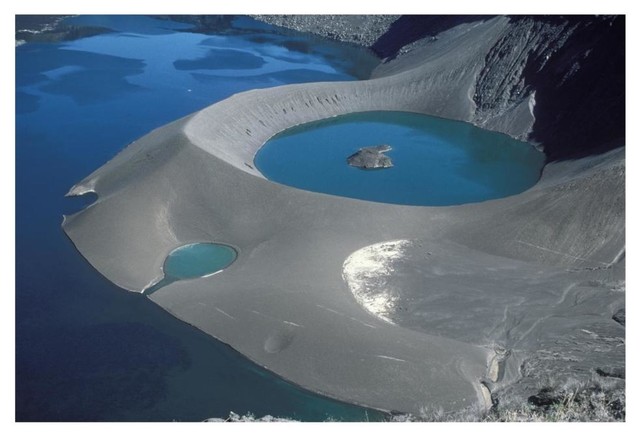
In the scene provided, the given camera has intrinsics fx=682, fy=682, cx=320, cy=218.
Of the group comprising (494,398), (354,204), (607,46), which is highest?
(607,46)

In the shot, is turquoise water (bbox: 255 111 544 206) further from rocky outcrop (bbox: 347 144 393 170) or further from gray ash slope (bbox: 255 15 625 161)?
gray ash slope (bbox: 255 15 625 161)

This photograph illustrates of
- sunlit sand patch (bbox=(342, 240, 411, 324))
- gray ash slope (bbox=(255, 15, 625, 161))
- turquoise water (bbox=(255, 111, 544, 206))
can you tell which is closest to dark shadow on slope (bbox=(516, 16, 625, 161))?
gray ash slope (bbox=(255, 15, 625, 161))

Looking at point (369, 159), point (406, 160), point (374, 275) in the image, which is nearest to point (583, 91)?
point (406, 160)

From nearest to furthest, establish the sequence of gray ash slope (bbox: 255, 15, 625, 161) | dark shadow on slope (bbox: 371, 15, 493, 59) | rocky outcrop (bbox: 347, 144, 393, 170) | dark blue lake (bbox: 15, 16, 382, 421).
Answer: dark blue lake (bbox: 15, 16, 382, 421) < gray ash slope (bbox: 255, 15, 625, 161) < rocky outcrop (bbox: 347, 144, 393, 170) < dark shadow on slope (bbox: 371, 15, 493, 59)

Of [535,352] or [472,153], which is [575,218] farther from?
[472,153]

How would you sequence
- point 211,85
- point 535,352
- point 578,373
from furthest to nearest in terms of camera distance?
point 211,85 < point 535,352 < point 578,373

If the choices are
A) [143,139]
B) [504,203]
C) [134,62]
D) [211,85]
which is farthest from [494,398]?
[134,62]

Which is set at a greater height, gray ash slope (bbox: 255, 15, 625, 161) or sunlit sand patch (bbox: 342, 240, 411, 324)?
gray ash slope (bbox: 255, 15, 625, 161)

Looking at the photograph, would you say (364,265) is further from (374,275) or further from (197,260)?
(197,260)

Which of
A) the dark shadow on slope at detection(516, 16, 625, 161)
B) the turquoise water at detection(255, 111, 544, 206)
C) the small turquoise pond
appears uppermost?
the dark shadow on slope at detection(516, 16, 625, 161)
